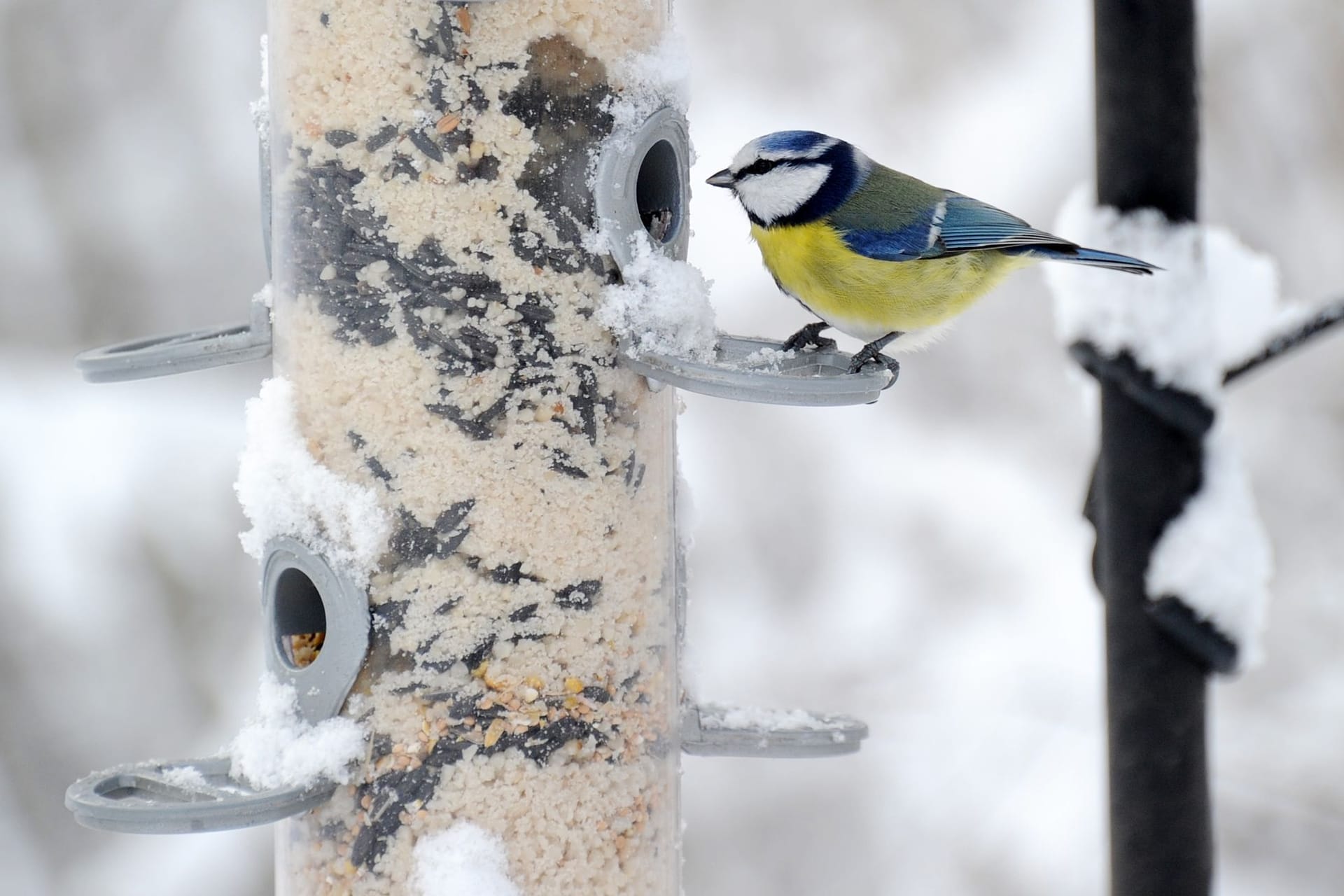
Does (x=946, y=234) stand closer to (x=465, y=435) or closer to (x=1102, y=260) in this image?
(x=1102, y=260)

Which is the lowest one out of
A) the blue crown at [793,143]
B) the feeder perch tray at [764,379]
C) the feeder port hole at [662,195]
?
the feeder perch tray at [764,379]

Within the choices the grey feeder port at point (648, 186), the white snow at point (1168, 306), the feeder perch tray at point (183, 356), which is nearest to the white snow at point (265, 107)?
the feeder perch tray at point (183, 356)

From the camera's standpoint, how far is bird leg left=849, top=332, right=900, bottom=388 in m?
1.93

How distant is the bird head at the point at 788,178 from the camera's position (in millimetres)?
2203

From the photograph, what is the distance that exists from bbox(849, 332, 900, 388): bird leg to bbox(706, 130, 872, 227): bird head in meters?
0.23

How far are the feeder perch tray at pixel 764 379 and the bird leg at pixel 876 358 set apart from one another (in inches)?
4.0

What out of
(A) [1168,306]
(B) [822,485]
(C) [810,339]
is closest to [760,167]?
(C) [810,339]

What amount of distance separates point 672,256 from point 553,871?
30.8 inches

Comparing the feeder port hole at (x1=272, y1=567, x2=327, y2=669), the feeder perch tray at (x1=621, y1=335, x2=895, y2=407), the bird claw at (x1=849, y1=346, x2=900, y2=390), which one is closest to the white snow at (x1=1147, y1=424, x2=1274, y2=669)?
the feeder perch tray at (x1=621, y1=335, x2=895, y2=407)

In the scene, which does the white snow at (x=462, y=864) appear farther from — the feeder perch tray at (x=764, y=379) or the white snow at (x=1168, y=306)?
the white snow at (x=1168, y=306)

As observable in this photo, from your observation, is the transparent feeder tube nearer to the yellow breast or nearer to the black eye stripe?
the black eye stripe

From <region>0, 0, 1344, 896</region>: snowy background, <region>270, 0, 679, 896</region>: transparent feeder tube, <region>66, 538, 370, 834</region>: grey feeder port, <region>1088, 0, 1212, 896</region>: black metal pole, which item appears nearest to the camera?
<region>1088, 0, 1212, 896</region>: black metal pole

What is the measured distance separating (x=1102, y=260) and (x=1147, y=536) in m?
0.35

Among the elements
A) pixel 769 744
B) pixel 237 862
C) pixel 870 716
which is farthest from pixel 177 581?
pixel 769 744
